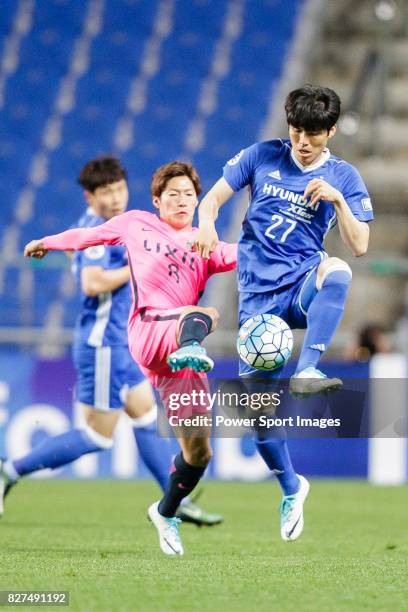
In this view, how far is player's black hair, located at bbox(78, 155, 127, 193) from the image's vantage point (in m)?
7.97

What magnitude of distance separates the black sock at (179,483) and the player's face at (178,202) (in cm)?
114

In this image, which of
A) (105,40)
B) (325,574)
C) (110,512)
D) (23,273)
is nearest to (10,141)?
(105,40)

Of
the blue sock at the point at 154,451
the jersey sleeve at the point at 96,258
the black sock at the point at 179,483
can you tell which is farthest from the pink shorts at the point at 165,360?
the jersey sleeve at the point at 96,258

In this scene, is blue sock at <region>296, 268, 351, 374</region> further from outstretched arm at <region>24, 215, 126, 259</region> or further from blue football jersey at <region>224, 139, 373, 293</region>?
outstretched arm at <region>24, 215, 126, 259</region>

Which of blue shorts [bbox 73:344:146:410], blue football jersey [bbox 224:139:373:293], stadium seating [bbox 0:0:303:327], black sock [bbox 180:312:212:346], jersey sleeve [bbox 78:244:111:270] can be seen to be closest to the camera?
black sock [bbox 180:312:212:346]

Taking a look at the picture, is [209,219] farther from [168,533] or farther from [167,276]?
[168,533]

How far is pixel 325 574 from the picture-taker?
5.49 meters

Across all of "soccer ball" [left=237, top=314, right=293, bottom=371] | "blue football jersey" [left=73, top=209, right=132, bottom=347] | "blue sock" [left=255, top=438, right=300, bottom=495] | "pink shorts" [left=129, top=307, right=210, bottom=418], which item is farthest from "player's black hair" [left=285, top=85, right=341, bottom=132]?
"blue football jersey" [left=73, top=209, right=132, bottom=347]

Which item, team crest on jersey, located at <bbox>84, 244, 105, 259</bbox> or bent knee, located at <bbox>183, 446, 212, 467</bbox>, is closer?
bent knee, located at <bbox>183, 446, 212, 467</bbox>

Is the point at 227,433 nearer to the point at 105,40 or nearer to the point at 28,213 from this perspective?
the point at 28,213

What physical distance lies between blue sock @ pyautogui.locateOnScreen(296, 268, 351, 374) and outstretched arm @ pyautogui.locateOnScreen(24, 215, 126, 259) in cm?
109

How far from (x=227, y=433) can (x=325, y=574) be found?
1.21m

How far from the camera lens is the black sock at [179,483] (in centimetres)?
633

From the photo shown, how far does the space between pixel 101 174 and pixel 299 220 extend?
7.34 feet
